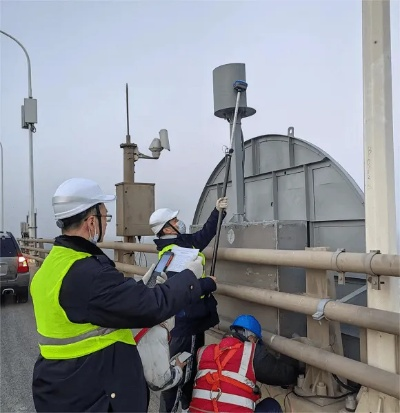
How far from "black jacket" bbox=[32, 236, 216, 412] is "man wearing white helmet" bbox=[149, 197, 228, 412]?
2.33 ft

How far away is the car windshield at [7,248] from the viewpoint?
33.5ft

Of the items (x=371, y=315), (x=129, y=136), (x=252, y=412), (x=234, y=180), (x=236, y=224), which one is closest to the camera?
(x=371, y=315)

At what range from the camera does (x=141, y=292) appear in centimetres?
209

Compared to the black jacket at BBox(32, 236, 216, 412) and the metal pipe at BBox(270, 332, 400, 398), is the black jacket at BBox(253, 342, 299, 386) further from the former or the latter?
the black jacket at BBox(32, 236, 216, 412)

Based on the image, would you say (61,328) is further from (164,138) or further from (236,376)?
(164,138)

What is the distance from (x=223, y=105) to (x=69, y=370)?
3.07 m

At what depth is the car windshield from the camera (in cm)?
1020

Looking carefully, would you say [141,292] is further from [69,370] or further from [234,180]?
[234,180]

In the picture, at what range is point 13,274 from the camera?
9.96 meters

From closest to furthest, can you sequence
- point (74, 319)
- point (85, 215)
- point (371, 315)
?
point (74, 319), point (85, 215), point (371, 315)

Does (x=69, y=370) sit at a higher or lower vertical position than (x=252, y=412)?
higher

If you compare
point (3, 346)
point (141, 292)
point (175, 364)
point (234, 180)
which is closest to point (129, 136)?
point (234, 180)

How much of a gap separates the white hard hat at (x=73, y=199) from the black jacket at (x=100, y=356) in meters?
0.23

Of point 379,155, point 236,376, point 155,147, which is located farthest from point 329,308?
point 155,147
